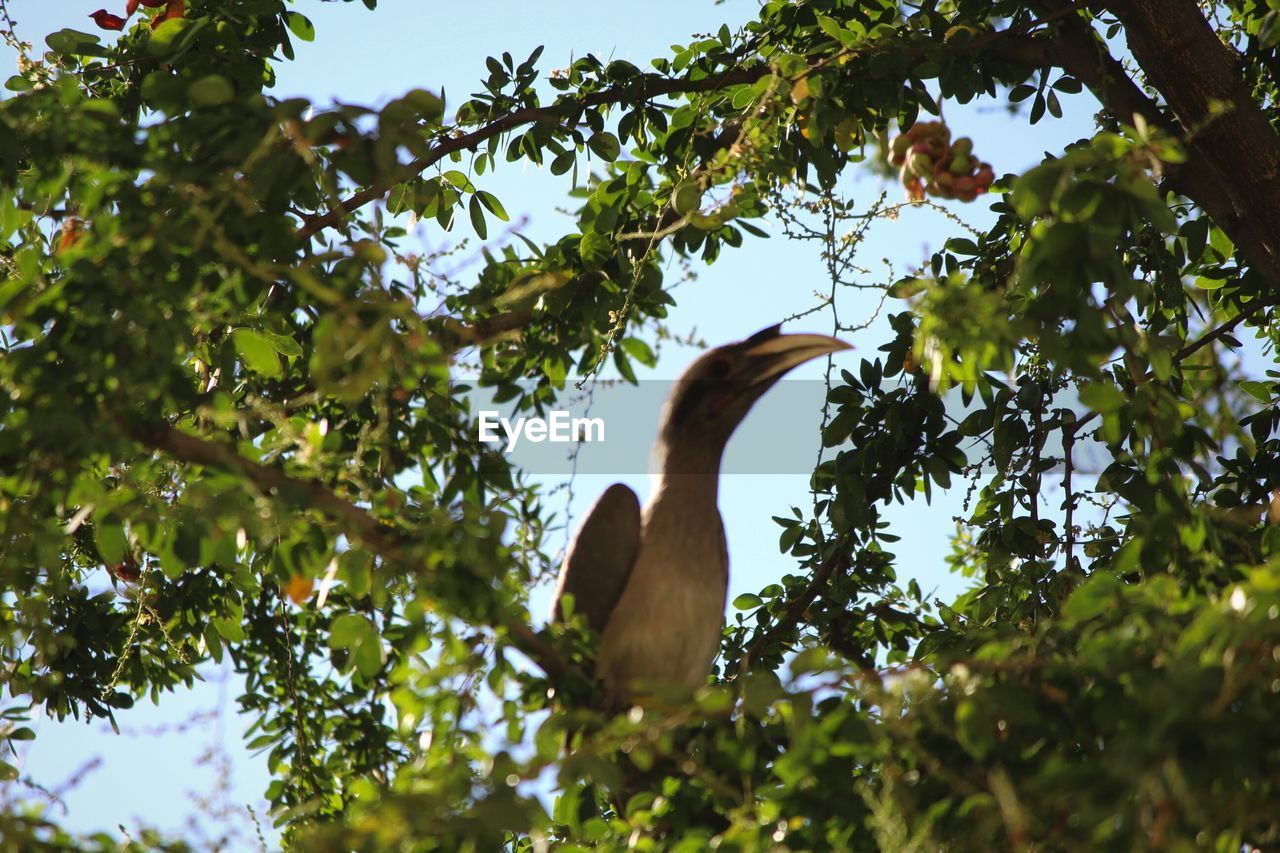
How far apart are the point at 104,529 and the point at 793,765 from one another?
1355mm

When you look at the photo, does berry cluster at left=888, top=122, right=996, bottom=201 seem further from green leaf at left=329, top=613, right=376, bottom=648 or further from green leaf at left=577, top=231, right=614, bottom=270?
green leaf at left=329, top=613, right=376, bottom=648

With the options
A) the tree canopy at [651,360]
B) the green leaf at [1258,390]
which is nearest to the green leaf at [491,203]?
the tree canopy at [651,360]

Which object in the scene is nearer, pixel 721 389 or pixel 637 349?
pixel 721 389

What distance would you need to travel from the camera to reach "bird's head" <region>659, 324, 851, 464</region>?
3389mm

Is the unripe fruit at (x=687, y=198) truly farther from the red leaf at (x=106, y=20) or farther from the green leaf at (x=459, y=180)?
the red leaf at (x=106, y=20)

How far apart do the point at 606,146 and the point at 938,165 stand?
1062 mm

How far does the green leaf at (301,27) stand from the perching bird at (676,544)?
1.77m

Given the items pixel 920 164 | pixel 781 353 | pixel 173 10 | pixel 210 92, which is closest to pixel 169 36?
pixel 173 10

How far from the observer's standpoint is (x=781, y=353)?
132 inches

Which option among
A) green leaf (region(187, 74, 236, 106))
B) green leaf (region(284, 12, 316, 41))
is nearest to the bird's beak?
green leaf (region(187, 74, 236, 106))

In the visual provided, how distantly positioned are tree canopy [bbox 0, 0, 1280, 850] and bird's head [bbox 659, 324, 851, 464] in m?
0.27

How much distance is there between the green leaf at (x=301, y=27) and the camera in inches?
156

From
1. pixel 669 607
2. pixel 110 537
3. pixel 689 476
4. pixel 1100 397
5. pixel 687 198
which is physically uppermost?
pixel 687 198

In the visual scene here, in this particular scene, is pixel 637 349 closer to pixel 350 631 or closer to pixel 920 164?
pixel 920 164
